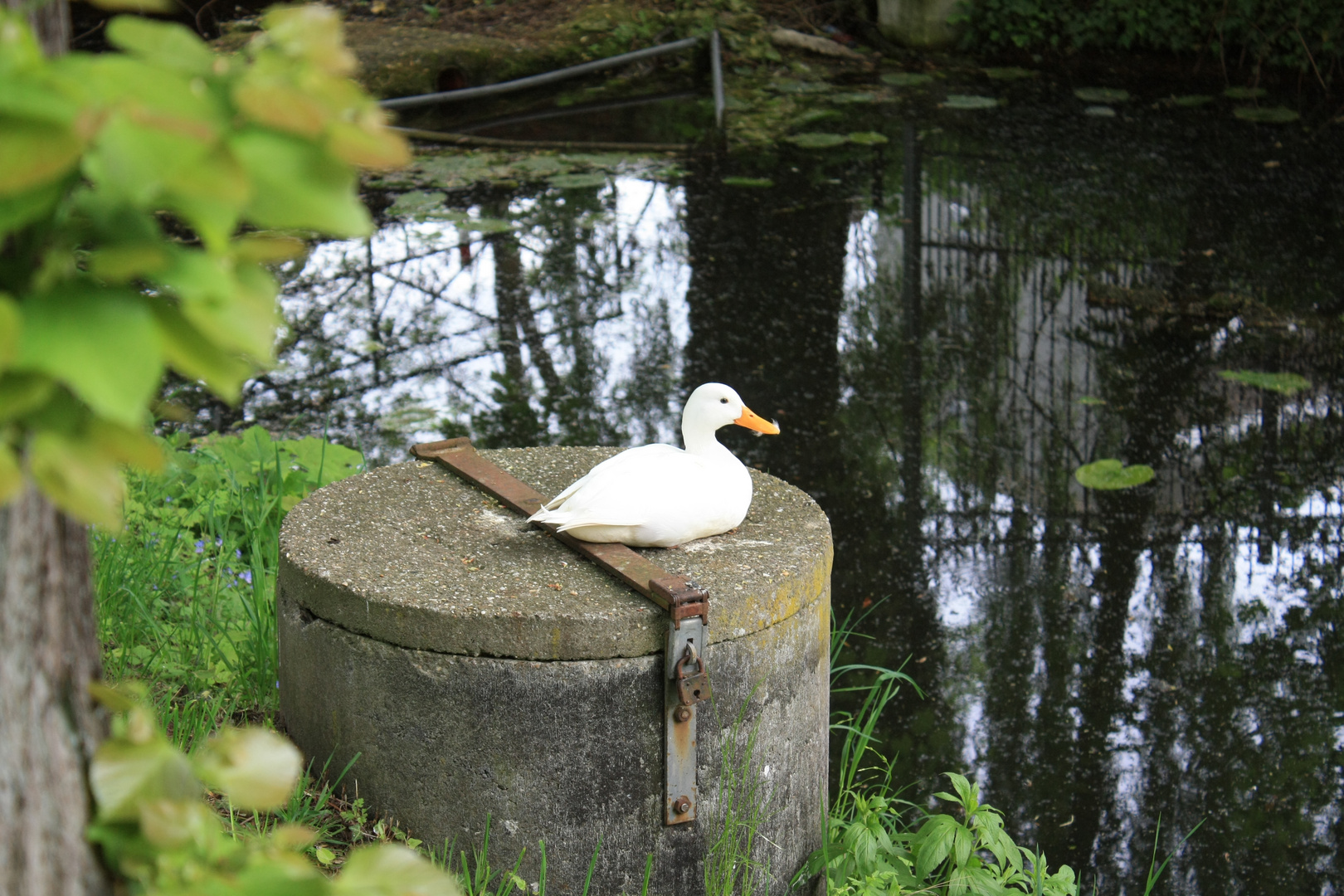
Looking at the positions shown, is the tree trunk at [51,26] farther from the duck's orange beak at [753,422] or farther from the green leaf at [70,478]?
the duck's orange beak at [753,422]

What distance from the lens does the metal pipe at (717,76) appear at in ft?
27.5

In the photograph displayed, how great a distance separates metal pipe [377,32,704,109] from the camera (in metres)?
7.97

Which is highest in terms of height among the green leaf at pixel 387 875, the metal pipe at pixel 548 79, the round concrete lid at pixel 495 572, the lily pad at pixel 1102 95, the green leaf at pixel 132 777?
the metal pipe at pixel 548 79

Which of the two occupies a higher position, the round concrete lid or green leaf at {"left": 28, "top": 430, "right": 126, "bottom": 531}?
green leaf at {"left": 28, "top": 430, "right": 126, "bottom": 531}

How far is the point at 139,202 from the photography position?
68 centimetres

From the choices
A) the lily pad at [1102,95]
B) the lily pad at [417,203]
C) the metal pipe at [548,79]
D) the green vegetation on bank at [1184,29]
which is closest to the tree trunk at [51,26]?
the lily pad at [417,203]

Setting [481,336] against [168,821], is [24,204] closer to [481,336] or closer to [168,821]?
[168,821]

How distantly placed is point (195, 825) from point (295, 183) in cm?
42

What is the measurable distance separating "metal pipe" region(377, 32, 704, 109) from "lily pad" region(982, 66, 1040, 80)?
1.95m

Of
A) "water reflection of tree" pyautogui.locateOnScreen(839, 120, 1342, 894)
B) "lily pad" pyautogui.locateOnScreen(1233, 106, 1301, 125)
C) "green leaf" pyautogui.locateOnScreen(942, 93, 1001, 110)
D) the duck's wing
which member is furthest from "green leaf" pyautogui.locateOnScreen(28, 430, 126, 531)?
"lily pad" pyautogui.locateOnScreen(1233, 106, 1301, 125)

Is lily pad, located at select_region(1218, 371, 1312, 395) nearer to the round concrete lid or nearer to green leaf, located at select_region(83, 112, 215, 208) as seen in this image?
the round concrete lid

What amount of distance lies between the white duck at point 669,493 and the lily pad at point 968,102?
6.77 meters

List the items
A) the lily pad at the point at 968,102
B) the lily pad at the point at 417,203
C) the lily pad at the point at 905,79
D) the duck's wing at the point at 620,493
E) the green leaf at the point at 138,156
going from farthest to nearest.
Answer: the lily pad at the point at 905,79, the lily pad at the point at 968,102, the lily pad at the point at 417,203, the duck's wing at the point at 620,493, the green leaf at the point at 138,156

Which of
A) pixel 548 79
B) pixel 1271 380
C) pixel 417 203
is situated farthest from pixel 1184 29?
pixel 417 203
